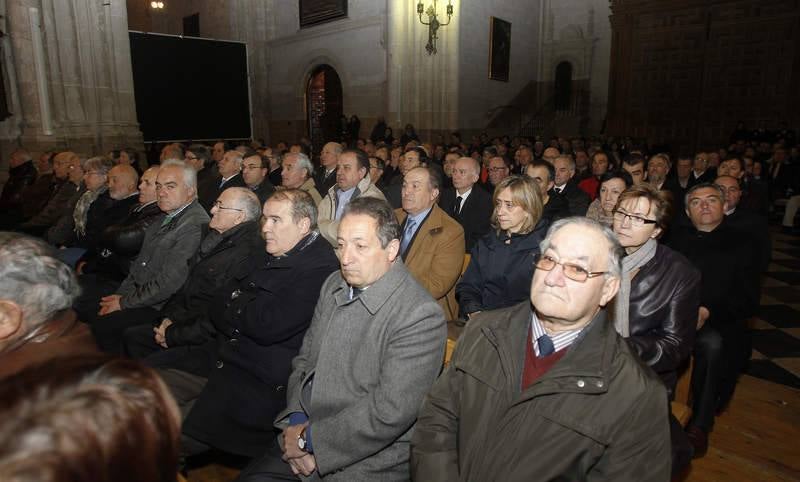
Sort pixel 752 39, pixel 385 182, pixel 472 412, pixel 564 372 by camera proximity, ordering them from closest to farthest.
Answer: pixel 564 372 < pixel 472 412 < pixel 385 182 < pixel 752 39

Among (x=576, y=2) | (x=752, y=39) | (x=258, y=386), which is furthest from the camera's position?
(x=576, y=2)

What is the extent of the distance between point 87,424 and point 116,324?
3.15m

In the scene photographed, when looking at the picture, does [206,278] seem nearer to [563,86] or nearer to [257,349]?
[257,349]

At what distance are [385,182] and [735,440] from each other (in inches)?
242

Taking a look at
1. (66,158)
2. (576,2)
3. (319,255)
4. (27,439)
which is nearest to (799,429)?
(319,255)

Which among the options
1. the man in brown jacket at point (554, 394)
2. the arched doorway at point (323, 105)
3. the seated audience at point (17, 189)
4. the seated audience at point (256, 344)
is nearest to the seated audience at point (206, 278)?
the seated audience at point (256, 344)

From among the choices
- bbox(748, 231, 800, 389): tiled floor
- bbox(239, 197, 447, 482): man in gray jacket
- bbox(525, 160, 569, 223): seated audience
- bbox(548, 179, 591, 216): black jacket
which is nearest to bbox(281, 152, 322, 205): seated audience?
bbox(525, 160, 569, 223): seated audience

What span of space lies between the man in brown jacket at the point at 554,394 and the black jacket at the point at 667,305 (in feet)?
2.80

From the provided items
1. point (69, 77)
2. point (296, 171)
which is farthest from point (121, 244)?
point (69, 77)

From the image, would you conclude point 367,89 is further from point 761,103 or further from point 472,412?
point 472,412

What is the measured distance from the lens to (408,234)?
3.89 m

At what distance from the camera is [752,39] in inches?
556

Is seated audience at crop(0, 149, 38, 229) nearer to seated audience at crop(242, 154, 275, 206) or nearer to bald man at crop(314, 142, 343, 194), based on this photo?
seated audience at crop(242, 154, 275, 206)

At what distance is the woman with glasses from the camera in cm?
316
